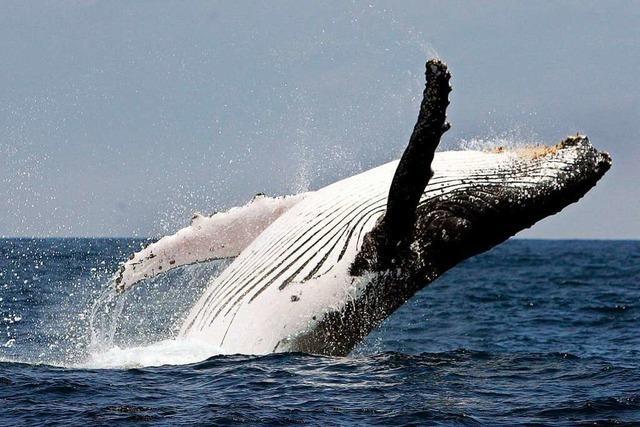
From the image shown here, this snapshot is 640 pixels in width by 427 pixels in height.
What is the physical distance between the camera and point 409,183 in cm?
966

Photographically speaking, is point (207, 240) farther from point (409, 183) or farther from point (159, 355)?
point (409, 183)

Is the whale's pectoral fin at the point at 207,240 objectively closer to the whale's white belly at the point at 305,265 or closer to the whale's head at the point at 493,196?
the whale's white belly at the point at 305,265

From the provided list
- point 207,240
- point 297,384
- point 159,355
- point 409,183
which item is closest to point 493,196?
point 409,183

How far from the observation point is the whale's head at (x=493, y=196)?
34.9ft

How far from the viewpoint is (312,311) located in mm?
10523

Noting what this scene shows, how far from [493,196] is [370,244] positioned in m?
1.44

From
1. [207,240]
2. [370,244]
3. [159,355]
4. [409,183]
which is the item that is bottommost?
[159,355]

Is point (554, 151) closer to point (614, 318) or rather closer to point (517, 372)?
point (517, 372)

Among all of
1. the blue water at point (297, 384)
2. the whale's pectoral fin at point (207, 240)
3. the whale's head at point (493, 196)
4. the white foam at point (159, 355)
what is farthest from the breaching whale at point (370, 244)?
the whale's pectoral fin at point (207, 240)

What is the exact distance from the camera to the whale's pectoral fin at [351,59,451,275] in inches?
368

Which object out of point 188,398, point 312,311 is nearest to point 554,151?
point 312,311

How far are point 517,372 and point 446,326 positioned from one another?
10.5 metres

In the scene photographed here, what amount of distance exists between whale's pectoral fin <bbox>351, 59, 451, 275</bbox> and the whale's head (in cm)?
33

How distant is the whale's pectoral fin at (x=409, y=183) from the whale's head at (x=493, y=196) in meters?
0.33
